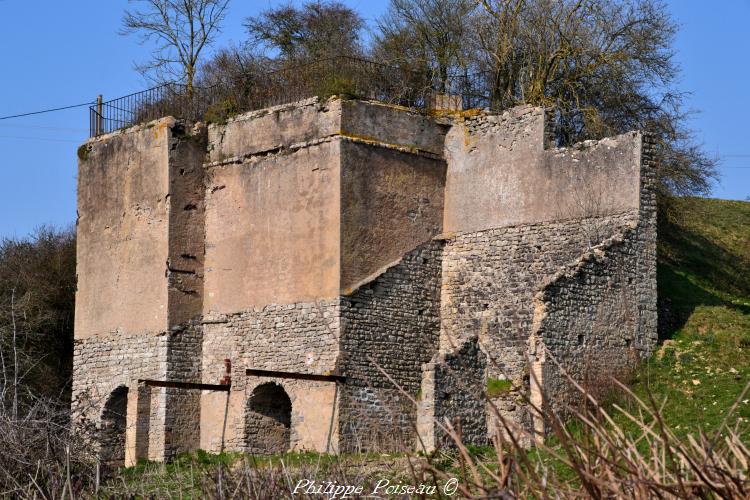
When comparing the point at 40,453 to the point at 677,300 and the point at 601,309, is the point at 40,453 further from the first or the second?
the point at 677,300

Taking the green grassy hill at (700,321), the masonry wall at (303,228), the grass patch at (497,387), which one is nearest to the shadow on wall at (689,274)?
the green grassy hill at (700,321)

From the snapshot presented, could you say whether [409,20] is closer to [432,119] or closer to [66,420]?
[432,119]

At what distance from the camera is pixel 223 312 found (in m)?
21.7

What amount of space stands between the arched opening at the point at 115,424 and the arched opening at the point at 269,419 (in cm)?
257

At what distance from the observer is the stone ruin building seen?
18.7 m

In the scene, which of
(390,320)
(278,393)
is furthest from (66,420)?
(390,320)

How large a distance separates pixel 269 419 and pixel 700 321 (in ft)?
22.6

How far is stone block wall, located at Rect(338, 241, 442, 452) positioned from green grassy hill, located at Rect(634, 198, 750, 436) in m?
3.61

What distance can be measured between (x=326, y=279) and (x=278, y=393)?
2206mm

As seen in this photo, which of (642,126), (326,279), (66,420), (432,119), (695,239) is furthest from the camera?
(695,239)

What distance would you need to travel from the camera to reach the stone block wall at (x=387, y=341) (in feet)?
63.0

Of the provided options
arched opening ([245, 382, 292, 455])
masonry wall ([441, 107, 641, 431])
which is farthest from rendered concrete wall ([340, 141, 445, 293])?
arched opening ([245, 382, 292, 455])

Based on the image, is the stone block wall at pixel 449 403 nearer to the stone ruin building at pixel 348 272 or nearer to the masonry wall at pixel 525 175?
the stone ruin building at pixel 348 272

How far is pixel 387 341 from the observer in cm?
1994
